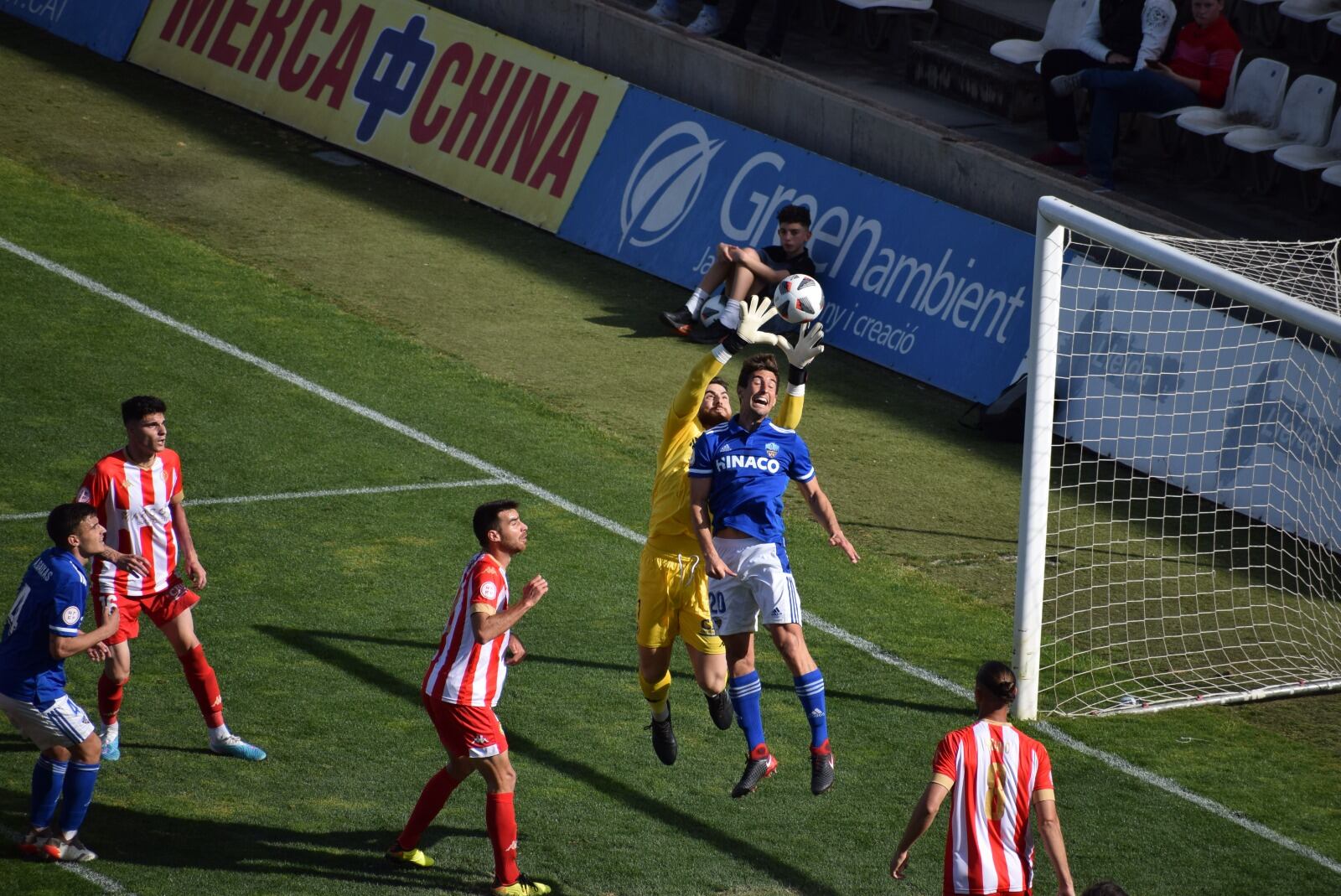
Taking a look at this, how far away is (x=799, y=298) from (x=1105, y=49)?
5628 millimetres

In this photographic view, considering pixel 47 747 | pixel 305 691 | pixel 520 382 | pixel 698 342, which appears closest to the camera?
pixel 47 747

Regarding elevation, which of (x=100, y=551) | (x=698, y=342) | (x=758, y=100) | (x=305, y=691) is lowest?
(x=305, y=691)

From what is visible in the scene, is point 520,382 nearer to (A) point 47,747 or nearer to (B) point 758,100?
(B) point 758,100

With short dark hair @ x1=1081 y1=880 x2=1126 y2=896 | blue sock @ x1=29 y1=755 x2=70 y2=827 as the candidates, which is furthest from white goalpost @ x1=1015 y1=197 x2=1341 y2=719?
blue sock @ x1=29 y1=755 x2=70 y2=827

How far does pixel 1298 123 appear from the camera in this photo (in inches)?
656

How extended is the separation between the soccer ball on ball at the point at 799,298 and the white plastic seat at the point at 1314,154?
5329 mm

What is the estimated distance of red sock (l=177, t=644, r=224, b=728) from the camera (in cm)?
879

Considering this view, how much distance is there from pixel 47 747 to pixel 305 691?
86.1 inches

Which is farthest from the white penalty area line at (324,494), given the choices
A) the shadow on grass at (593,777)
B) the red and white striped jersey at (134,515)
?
the red and white striped jersey at (134,515)

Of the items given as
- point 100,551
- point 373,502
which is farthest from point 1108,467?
point 100,551

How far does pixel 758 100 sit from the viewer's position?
18.3m

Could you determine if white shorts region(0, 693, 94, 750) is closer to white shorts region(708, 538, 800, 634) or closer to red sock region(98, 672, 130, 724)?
red sock region(98, 672, 130, 724)

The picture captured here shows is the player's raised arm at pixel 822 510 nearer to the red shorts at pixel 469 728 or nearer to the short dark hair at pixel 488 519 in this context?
the short dark hair at pixel 488 519

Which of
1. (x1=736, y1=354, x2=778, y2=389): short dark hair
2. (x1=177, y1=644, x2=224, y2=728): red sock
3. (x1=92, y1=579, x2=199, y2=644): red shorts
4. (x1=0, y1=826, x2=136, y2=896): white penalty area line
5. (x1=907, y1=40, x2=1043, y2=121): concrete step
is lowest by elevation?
(x1=0, y1=826, x2=136, y2=896): white penalty area line
